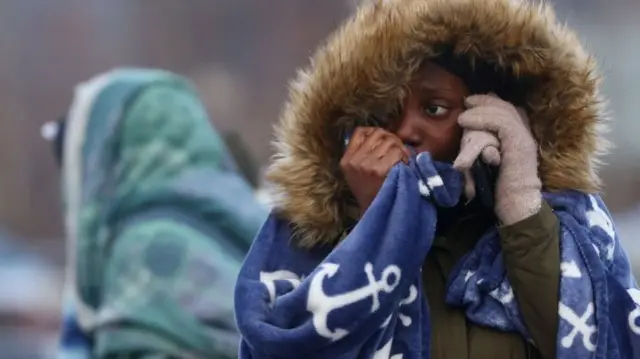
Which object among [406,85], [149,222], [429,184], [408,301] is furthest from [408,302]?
[149,222]

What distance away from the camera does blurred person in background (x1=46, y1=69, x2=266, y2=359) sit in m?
1.49

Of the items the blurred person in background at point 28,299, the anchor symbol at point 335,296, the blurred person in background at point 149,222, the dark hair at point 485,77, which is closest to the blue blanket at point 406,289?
the anchor symbol at point 335,296

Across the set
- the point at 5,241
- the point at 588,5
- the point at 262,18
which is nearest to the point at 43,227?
the point at 5,241

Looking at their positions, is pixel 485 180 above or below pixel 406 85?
below

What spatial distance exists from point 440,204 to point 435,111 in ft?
0.34

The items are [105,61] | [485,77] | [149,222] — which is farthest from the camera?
[105,61]

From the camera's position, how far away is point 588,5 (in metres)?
2.01

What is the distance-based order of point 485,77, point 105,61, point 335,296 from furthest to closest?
point 105,61 < point 485,77 < point 335,296

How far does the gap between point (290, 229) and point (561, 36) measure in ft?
1.14

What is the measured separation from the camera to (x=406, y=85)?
3.14 feet

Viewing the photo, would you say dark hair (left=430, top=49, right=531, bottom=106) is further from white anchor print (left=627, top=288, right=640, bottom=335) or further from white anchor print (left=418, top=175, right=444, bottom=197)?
white anchor print (left=627, top=288, right=640, bottom=335)

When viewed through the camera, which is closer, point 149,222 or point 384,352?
point 384,352

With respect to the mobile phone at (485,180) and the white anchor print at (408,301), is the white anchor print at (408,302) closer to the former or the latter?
the white anchor print at (408,301)

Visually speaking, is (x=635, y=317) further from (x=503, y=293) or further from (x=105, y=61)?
(x=105, y=61)
